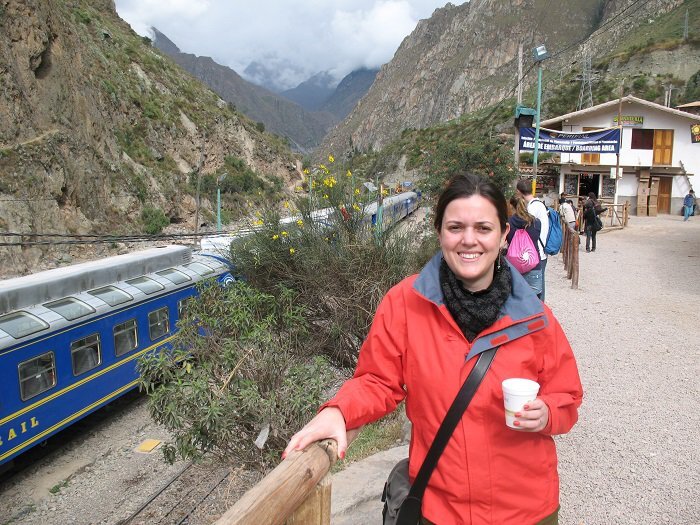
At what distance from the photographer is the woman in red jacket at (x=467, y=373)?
1786 mm

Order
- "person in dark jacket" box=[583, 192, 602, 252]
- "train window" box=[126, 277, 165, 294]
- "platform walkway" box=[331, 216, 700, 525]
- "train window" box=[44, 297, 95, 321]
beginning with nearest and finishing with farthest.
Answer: "platform walkway" box=[331, 216, 700, 525], "train window" box=[44, 297, 95, 321], "train window" box=[126, 277, 165, 294], "person in dark jacket" box=[583, 192, 602, 252]

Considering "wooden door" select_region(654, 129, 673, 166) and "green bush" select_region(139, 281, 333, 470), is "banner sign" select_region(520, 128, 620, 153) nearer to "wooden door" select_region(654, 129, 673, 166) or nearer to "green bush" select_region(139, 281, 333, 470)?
"wooden door" select_region(654, 129, 673, 166)

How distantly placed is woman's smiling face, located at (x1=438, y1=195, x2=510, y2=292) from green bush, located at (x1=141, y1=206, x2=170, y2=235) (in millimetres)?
32623

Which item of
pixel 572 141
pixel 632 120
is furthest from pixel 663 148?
pixel 572 141

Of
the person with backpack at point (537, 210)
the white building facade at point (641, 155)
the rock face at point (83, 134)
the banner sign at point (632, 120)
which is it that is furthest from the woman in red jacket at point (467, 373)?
the banner sign at point (632, 120)

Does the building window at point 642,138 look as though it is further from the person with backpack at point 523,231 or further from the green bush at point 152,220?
the person with backpack at point 523,231

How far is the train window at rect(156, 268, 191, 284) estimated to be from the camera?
41.2 ft

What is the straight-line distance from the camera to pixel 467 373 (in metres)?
1.78

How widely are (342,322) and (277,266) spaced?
5.13 feet

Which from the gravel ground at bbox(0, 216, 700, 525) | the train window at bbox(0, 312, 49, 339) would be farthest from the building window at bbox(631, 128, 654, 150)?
the train window at bbox(0, 312, 49, 339)

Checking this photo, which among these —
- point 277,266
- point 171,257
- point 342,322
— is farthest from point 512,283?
point 171,257

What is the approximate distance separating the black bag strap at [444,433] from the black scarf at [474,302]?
0.33 feet

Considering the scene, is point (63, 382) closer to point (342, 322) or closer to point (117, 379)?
point (117, 379)

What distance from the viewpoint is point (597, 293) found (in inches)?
436
